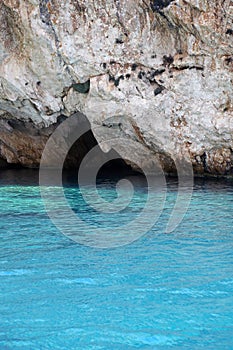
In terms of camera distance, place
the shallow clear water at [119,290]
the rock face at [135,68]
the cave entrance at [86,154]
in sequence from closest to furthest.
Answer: the shallow clear water at [119,290]
the rock face at [135,68]
the cave entrance at [86,154]

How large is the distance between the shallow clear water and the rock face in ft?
16.3

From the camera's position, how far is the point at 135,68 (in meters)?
12.7

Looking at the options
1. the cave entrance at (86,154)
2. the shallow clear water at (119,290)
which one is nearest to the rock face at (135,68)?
the cave entrance at (86,154)

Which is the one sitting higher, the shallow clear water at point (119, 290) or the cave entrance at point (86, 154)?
the cave entrance at point (86, 154)

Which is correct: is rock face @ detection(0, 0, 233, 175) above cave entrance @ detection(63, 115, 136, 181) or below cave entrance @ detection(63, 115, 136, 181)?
above

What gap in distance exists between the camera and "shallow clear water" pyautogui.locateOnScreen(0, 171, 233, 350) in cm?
453

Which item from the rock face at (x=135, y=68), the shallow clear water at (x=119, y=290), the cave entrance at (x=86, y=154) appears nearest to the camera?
the shallow clear water at (x=119, y=290)

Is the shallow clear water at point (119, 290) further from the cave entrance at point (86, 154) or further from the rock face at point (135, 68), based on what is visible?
the cave entrance at point (86, 154)

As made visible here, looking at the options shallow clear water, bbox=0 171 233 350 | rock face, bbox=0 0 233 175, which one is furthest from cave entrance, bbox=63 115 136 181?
shallow clear water, bbox=0 171 233 350

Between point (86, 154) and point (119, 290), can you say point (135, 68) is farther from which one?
point (119, 290)

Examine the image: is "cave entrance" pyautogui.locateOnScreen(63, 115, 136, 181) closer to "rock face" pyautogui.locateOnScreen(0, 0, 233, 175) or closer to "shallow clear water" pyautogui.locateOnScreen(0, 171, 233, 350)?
"rock face" pyautogui.locateOnScreen(0, 0, 233, 175)

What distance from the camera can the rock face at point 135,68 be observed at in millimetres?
11836

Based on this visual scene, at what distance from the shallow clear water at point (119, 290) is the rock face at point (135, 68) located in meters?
4.97

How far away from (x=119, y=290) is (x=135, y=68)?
27.6ft
